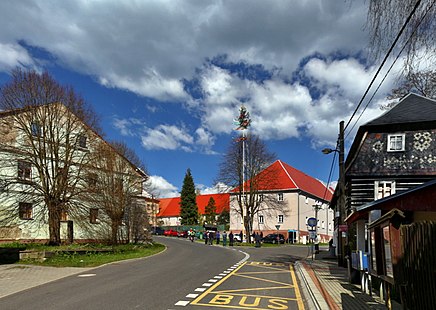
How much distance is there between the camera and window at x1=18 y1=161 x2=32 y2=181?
3094 cm

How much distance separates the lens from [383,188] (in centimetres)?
Answer: 2353

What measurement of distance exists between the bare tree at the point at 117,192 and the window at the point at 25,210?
16.8ft

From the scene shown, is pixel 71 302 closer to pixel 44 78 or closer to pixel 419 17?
pixel 419 17

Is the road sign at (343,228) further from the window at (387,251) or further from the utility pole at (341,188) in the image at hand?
the window at (387,251)

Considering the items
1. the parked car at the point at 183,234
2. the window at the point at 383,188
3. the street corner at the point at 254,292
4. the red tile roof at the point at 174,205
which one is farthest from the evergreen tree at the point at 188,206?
the street corner at the point at 254,292

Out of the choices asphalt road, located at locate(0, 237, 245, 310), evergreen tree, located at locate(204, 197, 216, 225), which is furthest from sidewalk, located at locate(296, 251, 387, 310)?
evergreen tree, located at locate(204, 197, 216, 225)

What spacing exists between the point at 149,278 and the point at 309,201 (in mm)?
58349

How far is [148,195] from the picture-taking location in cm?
4019

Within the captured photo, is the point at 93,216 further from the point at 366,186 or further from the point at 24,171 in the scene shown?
the point at 366,186

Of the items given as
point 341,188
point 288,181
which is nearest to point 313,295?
point 341,188

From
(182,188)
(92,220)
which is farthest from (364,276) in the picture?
(182,188)

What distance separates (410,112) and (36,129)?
86.5ft

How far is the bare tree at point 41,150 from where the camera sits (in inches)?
1167

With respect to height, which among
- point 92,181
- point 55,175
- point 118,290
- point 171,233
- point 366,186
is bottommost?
point 171,233
